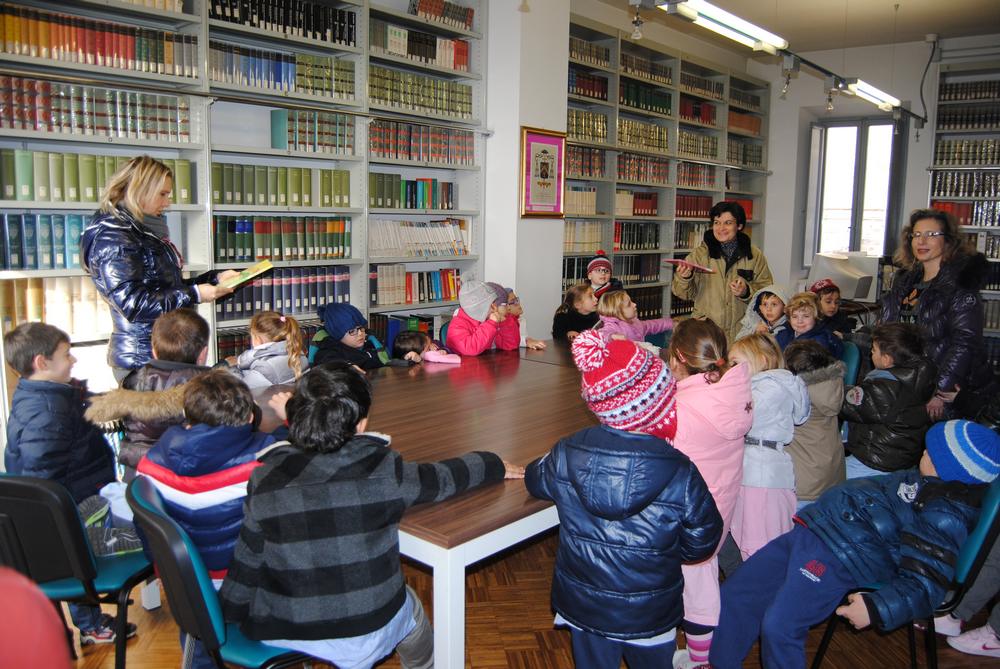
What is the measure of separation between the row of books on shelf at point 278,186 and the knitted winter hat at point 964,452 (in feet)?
11.5

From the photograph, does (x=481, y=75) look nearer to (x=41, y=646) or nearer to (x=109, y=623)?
(x=109, y=623)

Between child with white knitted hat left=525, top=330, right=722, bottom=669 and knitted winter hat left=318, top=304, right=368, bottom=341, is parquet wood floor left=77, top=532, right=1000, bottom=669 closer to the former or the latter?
child with white knitted hat left=525, top=330, right=722, bottom=669

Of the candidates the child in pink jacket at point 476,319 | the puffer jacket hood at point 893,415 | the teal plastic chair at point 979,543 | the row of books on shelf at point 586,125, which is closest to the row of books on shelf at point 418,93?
the row of books on shelf at point 586,125

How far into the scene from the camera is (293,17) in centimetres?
Result: 430

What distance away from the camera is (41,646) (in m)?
0.50

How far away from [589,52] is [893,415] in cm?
444

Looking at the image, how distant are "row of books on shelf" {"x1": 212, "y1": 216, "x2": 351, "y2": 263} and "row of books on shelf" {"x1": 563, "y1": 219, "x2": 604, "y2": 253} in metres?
2.15

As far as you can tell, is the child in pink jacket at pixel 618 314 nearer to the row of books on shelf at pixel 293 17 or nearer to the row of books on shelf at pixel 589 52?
the row of books on shelf at pixel 293 17

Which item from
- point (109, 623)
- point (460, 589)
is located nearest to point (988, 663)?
point (460, 589)

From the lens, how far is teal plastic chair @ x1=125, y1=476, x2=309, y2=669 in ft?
5.07

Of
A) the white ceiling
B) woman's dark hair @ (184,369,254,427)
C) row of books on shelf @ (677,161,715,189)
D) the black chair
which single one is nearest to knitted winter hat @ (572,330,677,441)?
woman's dark hair @ (184,369,254,427)

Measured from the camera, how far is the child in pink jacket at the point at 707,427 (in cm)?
212

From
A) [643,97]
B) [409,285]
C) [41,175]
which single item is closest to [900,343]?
[409,285]

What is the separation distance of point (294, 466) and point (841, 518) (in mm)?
1460
